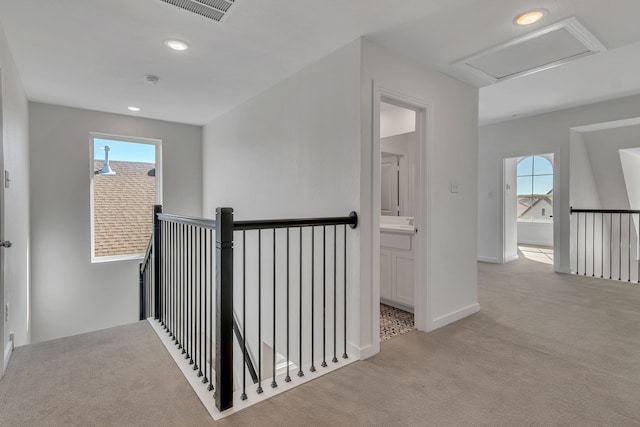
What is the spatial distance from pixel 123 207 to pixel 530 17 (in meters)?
5.11

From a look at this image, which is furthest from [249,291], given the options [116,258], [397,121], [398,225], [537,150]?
[537,150]

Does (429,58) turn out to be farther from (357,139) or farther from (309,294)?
(309,294)

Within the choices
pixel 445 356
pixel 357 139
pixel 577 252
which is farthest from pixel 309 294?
pixel 577 252

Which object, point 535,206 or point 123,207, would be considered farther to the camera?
point 535,206

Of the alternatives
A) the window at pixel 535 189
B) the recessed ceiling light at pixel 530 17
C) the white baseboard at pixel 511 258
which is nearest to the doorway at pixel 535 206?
the window at pixel 535 189

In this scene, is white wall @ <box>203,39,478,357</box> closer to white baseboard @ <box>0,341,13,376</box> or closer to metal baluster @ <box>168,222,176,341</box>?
metal baluster @ <box>168,222,176,341</box>

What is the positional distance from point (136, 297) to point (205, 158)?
2.31 metres

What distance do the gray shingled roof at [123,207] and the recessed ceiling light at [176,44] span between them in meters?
2.77

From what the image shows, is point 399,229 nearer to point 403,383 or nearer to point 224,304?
point 403,383

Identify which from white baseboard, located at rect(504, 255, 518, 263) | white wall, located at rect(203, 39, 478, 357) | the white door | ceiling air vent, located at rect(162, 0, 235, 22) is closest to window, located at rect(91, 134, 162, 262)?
white wall, located at rect(203, 39, 478, 357)

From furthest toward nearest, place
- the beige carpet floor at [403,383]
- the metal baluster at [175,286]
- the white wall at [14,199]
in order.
A: 1. the metal baluster at [175,286]
2. the white wall at [14,199]
3. the beige carpet floor at [403,383]

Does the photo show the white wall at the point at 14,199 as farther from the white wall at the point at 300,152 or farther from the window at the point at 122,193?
the white wall at the point at 300,152

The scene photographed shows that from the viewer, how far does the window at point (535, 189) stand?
26.2 feet

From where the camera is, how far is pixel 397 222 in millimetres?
4199
